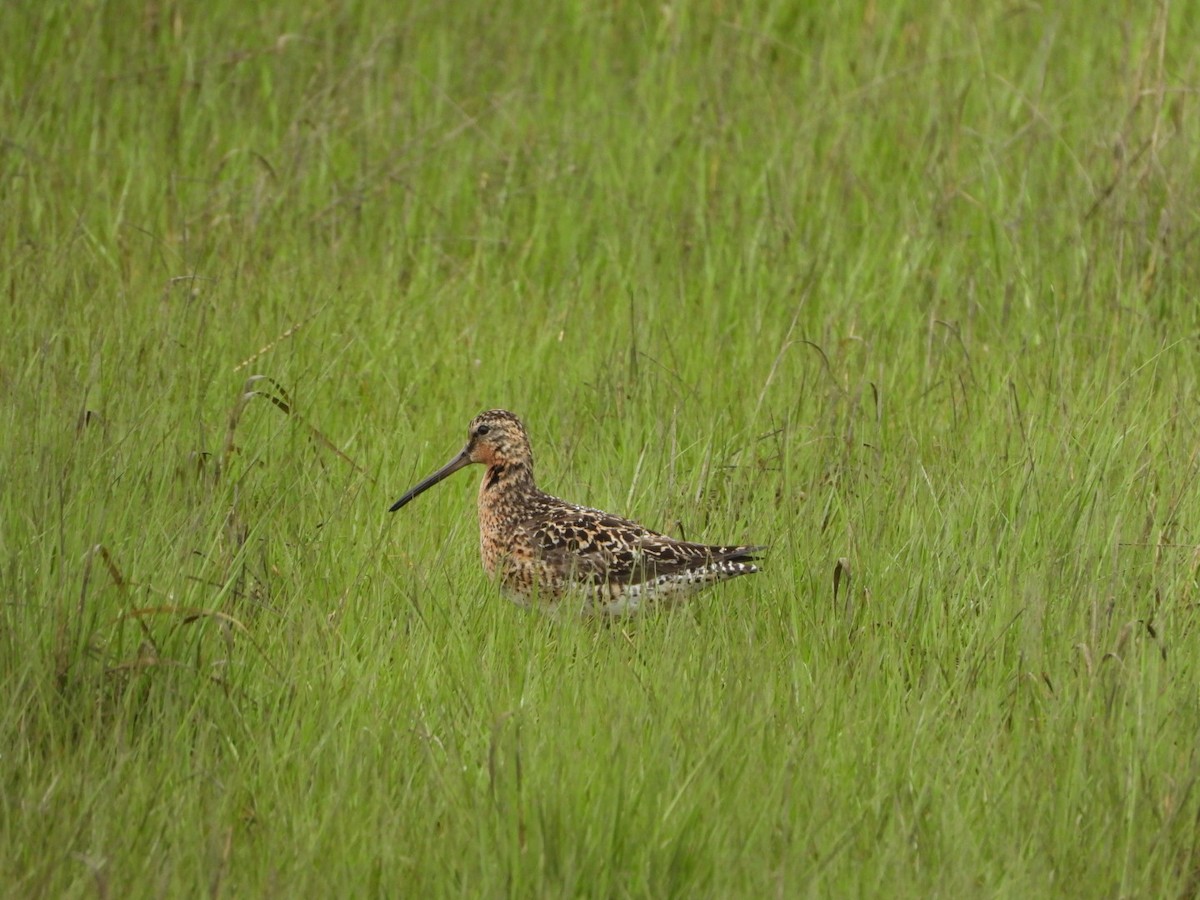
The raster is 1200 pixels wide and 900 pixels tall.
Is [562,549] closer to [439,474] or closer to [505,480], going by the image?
[505,480]

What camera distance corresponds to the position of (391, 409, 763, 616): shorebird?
5.32m

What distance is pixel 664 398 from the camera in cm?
674

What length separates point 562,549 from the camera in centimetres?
567

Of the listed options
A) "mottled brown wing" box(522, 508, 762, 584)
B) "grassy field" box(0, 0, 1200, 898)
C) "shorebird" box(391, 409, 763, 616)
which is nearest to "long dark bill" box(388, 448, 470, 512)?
"shorebird" box(391, 409, 763, 616)

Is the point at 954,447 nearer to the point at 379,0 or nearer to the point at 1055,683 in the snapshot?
the point at 1055,683

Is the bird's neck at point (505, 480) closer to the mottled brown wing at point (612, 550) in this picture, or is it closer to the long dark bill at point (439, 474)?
the long dark bill at point (439, 474)

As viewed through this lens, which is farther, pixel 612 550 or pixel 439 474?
pixel 439 474

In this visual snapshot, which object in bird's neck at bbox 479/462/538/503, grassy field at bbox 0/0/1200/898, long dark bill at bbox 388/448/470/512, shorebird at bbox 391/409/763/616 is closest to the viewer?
grassy field at bbox 0/0/1200/898

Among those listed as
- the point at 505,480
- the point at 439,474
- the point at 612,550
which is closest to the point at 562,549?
the point at 612,550

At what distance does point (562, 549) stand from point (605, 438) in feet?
3.04

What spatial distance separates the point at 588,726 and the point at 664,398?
108 inches

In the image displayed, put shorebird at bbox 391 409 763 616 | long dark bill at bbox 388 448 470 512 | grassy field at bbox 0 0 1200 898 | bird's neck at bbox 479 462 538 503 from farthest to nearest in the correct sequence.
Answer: bird's neck at bbox 479 462 538 503 < long dark bill at bbox 388 448 470 512 < shorebird at bbox 391 409 763 616 < grassy field at bbox 0 0 1200 898

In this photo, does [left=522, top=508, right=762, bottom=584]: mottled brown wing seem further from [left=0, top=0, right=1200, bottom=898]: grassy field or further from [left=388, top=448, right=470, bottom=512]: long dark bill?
[left=388, top=448, right=470, bottom=512]: long dark bill

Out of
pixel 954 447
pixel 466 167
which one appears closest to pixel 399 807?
pixel 954 447
